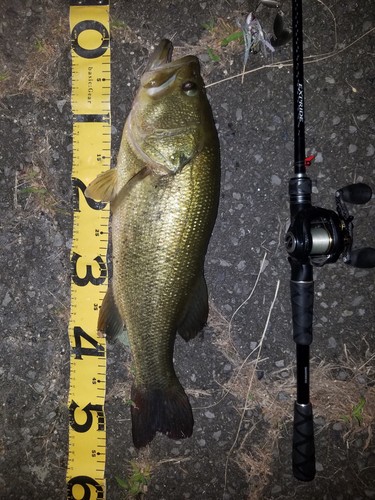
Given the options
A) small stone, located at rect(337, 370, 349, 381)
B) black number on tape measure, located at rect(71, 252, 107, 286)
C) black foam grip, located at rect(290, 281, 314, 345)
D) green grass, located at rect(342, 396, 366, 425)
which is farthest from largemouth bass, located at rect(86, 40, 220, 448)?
green grass, located at rect(342, 396, 366, 425)

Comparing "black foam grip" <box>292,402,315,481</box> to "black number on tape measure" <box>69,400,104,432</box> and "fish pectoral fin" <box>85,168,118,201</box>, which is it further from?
"fish pectoral fin" <box>85,168,118,201</box>

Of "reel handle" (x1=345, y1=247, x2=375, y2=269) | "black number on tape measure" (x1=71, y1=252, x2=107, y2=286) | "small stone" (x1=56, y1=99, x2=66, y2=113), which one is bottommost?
"black number on tape measure" (x1=71, y1=252, x2=107, y2=286)

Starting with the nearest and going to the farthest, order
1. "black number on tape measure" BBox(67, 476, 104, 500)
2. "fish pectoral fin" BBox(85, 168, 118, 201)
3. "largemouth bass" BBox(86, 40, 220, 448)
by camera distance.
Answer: "largemouth bass" BBox(86, 40, 220, 448)
"fish pectoral fin" BBox(85, 168, 118, 201)
"black number on tape measure" BBox(67, 476, 104, 500)

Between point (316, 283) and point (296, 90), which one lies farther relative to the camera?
point (316, 283)

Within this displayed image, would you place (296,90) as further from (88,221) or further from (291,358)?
(291,358)

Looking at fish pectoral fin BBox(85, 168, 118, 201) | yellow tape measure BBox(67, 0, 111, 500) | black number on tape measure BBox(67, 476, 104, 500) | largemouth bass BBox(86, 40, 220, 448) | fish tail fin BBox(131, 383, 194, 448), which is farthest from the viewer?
black number on tape measure BBox(67, 476, 104, 500)

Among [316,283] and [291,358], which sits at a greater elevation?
[316,283]

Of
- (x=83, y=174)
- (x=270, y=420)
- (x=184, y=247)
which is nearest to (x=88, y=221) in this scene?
(x=83, y=174)

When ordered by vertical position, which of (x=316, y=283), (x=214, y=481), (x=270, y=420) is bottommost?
(x=214, y=481)
